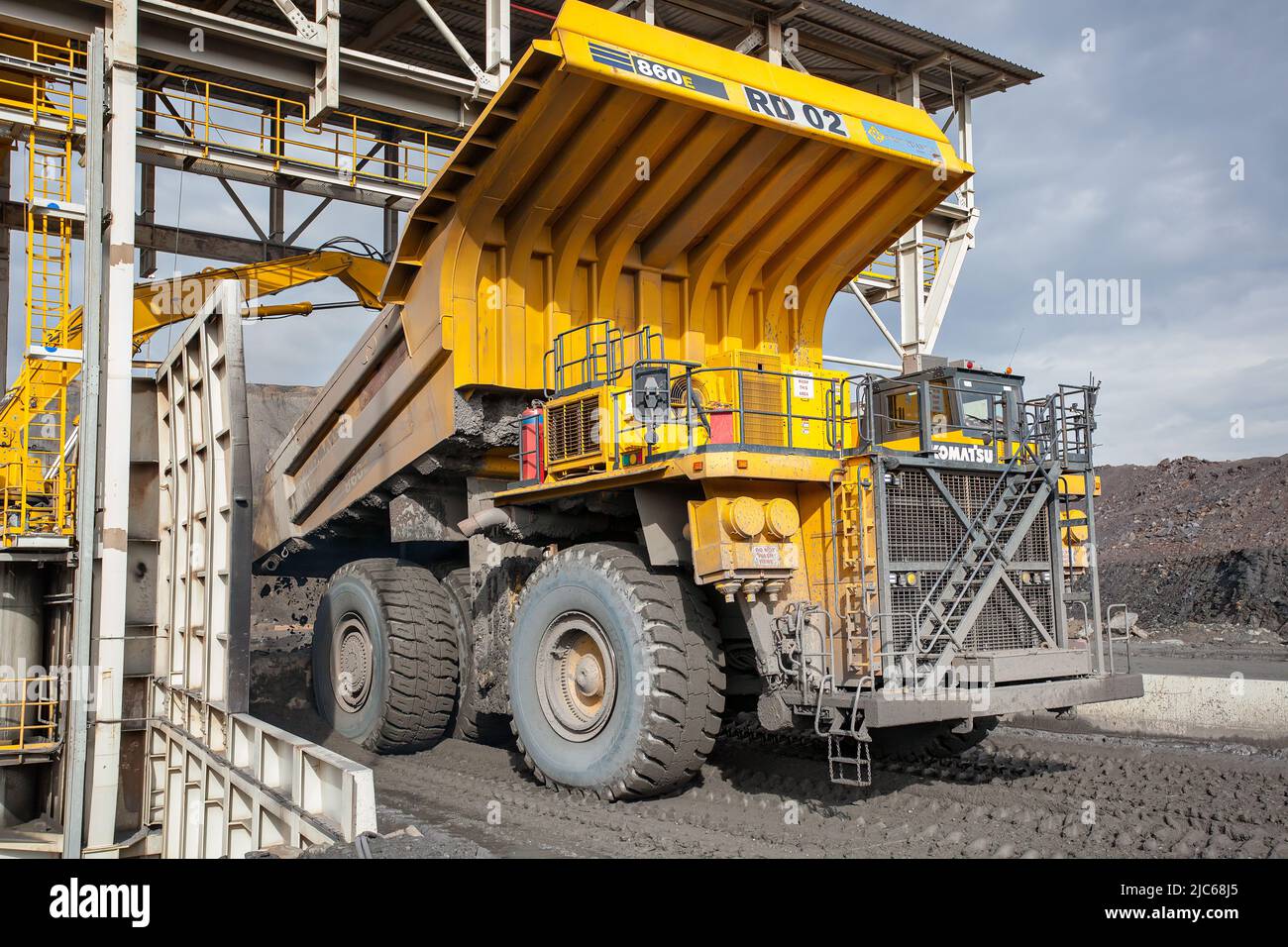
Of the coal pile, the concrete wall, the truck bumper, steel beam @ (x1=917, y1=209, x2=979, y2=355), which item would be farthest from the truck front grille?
the coal pile

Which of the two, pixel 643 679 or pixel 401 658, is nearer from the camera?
pixel 643 679

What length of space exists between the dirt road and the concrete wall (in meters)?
0.73

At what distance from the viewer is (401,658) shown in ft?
28.5

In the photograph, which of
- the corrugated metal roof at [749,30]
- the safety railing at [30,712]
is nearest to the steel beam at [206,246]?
the corrugated metal roof at [749,30]

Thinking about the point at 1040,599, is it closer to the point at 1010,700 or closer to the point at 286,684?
the point at 1010,700

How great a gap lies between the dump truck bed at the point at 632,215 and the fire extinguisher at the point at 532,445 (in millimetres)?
372

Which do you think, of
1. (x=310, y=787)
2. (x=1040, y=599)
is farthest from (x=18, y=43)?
(x=1040, y=599)

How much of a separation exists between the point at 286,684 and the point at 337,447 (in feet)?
14.3

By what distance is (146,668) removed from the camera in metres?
9.68

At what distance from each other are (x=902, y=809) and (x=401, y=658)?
4.38 meters

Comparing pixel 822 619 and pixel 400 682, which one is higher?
pixel 822 619

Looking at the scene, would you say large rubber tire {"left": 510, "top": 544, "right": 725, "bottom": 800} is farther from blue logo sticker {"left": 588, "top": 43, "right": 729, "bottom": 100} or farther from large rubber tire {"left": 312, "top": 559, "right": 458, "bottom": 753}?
blue logo sticker {"left": 588, "top": 43, "right": 729, "bottom": 100}

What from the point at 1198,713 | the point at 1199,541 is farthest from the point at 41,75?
the point at 1199,541

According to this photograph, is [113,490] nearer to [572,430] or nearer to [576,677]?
[572,430]
